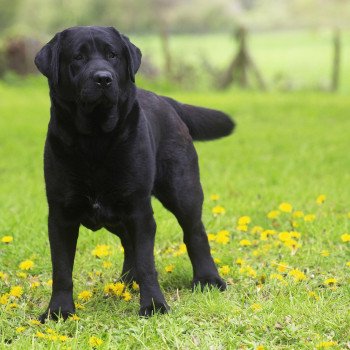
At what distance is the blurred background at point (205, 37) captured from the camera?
20109mm

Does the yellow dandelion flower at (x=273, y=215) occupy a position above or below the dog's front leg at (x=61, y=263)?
below

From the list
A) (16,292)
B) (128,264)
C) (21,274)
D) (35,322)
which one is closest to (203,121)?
(128,264)

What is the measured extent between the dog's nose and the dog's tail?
1.25 metres

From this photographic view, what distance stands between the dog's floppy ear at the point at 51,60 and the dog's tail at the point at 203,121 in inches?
46.8

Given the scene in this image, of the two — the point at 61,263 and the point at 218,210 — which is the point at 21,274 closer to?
the point at 61,263

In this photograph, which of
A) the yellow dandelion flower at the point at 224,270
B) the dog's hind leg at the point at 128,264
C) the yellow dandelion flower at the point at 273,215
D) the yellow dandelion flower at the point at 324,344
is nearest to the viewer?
the yellow dandelion flower at the point at 324,344

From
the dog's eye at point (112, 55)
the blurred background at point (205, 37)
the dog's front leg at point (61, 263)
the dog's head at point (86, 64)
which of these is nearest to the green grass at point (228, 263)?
the dog's front leg at point (61, 263)

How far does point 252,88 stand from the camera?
19.8 metres

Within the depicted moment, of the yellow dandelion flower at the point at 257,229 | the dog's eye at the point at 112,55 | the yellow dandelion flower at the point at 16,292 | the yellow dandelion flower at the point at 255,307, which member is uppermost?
the dog's eye at the point at 112,55

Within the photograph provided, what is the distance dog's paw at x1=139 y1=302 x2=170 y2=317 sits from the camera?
4.07 m

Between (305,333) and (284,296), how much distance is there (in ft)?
1.83

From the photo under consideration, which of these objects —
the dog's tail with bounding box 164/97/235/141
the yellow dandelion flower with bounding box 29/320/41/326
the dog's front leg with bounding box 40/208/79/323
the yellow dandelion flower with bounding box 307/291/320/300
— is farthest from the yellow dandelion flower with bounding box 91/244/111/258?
the yellow dandelion flower with bounding box 307/291/320/300

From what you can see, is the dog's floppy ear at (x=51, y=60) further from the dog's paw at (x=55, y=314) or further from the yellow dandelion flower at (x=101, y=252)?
the yellow dandelion flower at (x=101, y=252)

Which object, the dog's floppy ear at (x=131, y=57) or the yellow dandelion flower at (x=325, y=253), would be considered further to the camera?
the yellow dandelion flower at (x=325, y=253)
